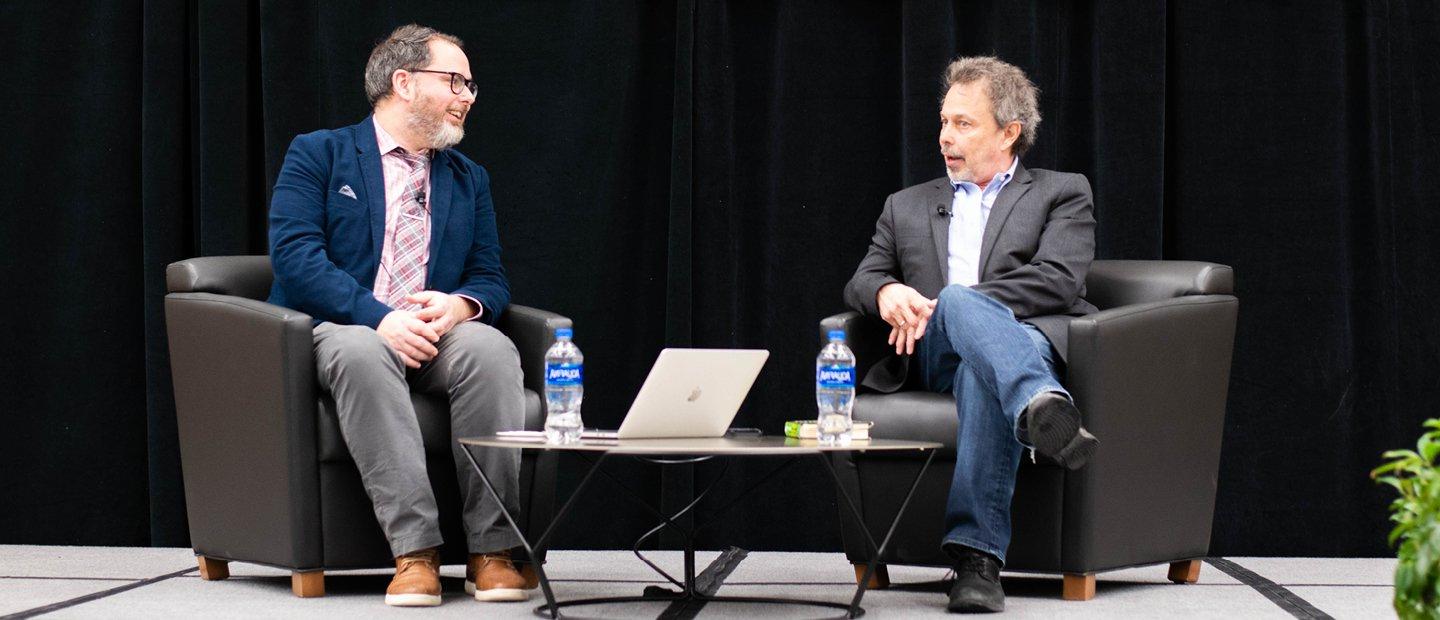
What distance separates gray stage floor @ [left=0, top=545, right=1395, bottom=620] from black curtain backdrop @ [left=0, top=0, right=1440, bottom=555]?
312mm

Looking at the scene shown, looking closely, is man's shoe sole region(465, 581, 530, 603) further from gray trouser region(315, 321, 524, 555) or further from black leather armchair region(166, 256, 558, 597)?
black leather armchair region(166, 256, 558, 597)

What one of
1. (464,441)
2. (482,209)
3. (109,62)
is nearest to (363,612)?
(464,441)

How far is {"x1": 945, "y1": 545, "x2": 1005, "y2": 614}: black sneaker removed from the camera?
8.60 ft

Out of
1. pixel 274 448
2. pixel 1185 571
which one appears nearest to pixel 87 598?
pixel 274 448

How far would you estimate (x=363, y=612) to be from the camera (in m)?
2.56

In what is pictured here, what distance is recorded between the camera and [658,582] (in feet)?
10.3

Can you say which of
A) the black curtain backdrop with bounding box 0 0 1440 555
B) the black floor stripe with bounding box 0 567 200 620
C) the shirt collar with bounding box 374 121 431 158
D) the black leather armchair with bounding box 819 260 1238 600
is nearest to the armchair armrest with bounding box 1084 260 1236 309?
the black leather armchair with bounding box 819 260 1238 600

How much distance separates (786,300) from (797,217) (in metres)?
0.21

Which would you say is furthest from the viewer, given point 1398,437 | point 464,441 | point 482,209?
point 1398,437

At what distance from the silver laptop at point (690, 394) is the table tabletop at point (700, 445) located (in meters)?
0.03

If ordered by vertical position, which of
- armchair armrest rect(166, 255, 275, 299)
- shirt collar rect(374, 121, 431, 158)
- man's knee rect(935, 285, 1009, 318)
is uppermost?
shirt collar rect(374, 121, 431, 158)

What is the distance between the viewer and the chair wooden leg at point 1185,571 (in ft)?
10.2

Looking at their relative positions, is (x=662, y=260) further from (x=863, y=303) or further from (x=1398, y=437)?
(x=1398, y=437)

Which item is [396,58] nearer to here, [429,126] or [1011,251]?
[429,126]
